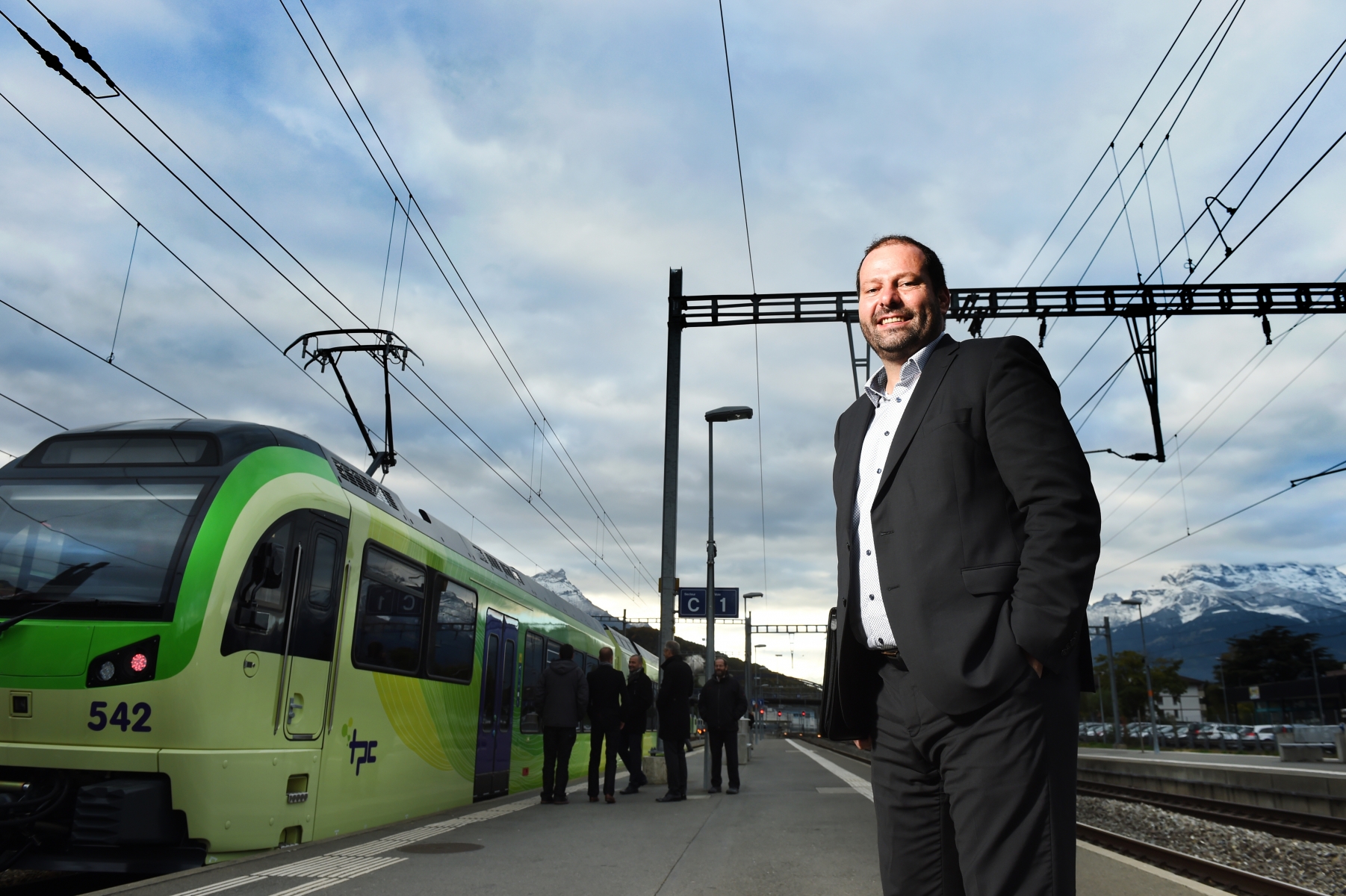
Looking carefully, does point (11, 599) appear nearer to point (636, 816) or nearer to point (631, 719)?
point (636, 816)

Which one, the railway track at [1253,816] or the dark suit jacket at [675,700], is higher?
the dark suit jacket at [675,700]

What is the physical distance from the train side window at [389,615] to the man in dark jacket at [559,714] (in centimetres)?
234

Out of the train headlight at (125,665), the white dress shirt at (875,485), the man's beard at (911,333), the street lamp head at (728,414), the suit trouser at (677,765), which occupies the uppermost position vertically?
the street lamp head at (728,414)

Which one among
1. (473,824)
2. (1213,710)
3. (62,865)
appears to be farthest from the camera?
(1213,710)

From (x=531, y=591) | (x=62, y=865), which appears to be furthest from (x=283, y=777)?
(x=531, y=591)

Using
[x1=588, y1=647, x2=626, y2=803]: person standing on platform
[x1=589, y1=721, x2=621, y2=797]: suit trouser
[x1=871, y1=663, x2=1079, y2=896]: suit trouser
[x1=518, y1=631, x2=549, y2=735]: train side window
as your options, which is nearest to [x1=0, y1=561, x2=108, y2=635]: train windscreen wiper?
[x1=871, y1=663, x2=1079, y2=896]: suit trouser

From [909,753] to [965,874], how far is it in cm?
26

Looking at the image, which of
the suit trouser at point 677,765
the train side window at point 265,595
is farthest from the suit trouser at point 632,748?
the train side window at point 265,595

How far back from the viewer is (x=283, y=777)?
6445mm

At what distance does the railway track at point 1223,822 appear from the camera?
23.0ft

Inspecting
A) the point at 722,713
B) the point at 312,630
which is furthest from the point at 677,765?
the point at 312,630

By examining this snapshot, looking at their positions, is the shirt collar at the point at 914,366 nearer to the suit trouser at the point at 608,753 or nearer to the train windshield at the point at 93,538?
the train windshield at the point at 93,538

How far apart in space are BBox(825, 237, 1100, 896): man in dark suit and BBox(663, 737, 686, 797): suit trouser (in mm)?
9080

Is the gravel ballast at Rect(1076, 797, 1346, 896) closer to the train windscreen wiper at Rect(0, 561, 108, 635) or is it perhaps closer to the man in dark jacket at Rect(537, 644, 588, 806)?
the man in dark jacket at Rect(537, 644, 588, 806)
